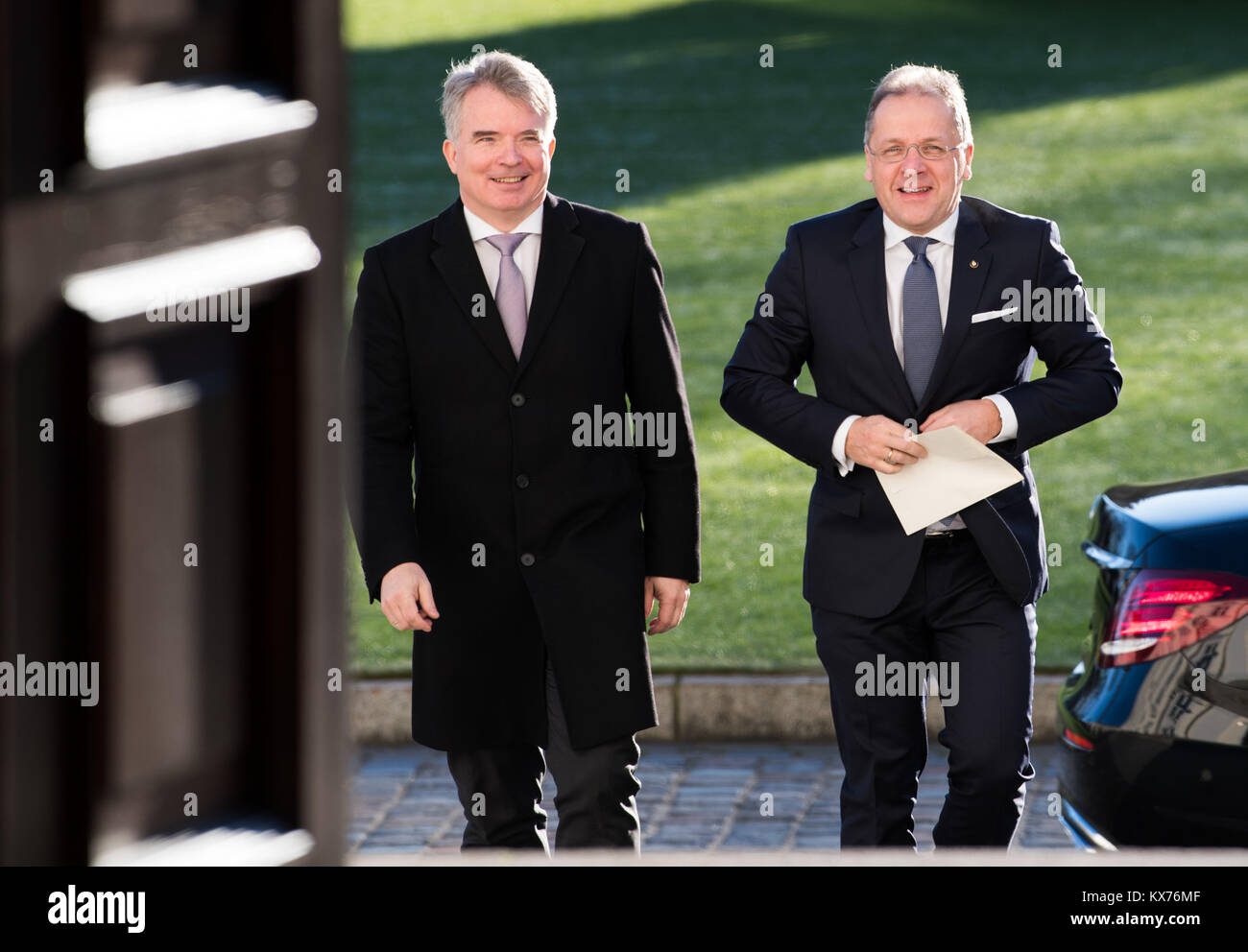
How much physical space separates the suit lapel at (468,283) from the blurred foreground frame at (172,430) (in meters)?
3.11

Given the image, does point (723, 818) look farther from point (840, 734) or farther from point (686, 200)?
point (686, 200)

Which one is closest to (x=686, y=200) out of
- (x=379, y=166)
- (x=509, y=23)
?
(x=379, y=166)

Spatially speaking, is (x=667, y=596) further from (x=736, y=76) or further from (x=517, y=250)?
(x=736, y=76)

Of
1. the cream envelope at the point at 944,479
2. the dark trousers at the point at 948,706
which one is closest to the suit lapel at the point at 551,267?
the cream envelope at the point at 944,479

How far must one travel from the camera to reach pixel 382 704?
766cm

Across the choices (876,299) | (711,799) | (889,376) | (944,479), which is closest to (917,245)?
(876,299)

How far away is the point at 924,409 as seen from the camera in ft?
14.5

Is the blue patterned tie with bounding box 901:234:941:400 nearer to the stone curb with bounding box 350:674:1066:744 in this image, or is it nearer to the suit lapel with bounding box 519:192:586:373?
the suit lapel with bounding box 519:192:586:373

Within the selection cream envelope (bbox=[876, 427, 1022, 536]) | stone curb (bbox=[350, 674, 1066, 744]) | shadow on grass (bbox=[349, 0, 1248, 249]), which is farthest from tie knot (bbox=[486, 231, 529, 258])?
shadow on grass (bbox=[349, 0, 1248, 249])

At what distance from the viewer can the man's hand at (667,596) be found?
4496 millimetres

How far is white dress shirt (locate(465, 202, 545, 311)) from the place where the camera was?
14.5 ft

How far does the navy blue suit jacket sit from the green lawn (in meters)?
3.24

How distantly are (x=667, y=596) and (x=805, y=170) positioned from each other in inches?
612

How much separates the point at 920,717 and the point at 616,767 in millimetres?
729
